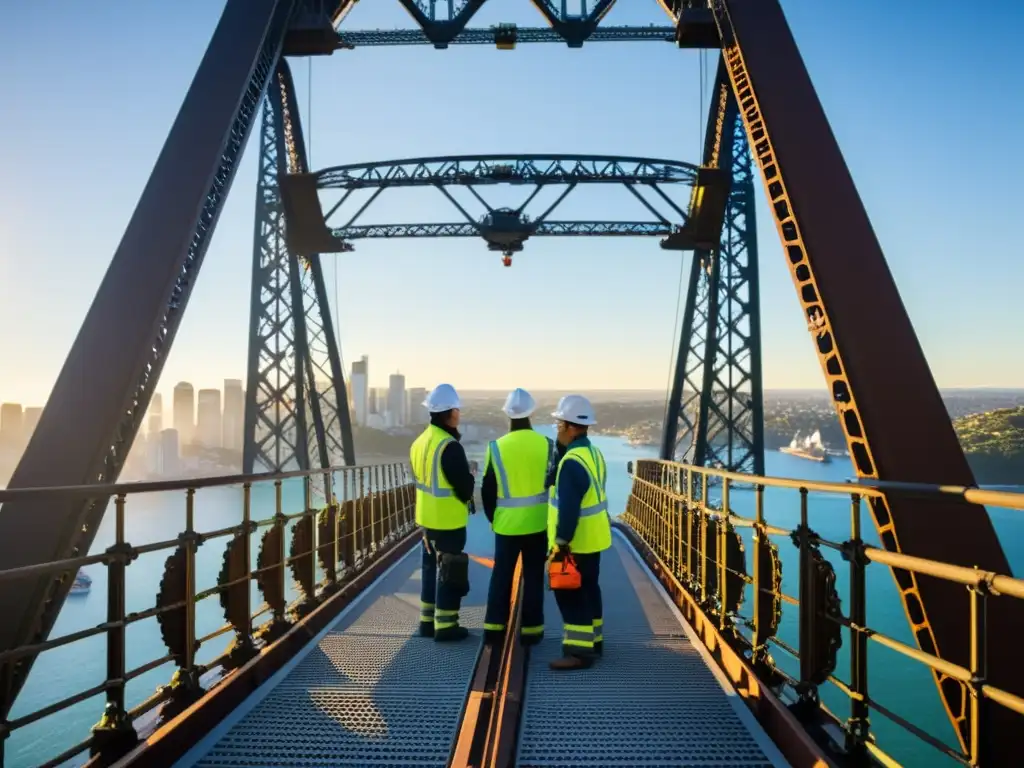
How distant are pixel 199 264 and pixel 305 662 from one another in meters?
4.45

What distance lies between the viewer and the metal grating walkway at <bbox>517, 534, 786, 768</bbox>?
351cm

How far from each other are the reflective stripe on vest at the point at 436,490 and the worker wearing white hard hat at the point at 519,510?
0.31 m

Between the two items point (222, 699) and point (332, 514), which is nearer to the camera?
point (222, 699)

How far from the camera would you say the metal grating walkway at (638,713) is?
11.5 feet

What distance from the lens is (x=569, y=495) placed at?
4.82 metres

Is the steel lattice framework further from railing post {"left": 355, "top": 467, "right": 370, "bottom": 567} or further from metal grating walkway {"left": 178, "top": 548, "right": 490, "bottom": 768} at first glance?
railing post {"left": 355, "top": 467, "right": 370, "bottom": 567}

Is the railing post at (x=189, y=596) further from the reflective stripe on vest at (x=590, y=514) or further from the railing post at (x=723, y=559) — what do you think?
the railing post at (x=723, y=559)

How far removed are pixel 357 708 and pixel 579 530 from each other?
5.71 ft

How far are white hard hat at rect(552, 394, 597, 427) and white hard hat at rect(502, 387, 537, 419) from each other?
0.93ft

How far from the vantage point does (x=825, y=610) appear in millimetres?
3670

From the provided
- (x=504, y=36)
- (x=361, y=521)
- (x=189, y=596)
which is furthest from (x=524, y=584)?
(x=504, y=36)

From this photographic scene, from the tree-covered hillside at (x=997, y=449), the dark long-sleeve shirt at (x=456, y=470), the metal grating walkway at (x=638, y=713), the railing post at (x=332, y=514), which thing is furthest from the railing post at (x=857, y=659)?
the tree-covered hillside at (x=997, y=449)

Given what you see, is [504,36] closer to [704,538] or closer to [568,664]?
[704,538]

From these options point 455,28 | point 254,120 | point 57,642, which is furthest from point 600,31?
point 57,642
